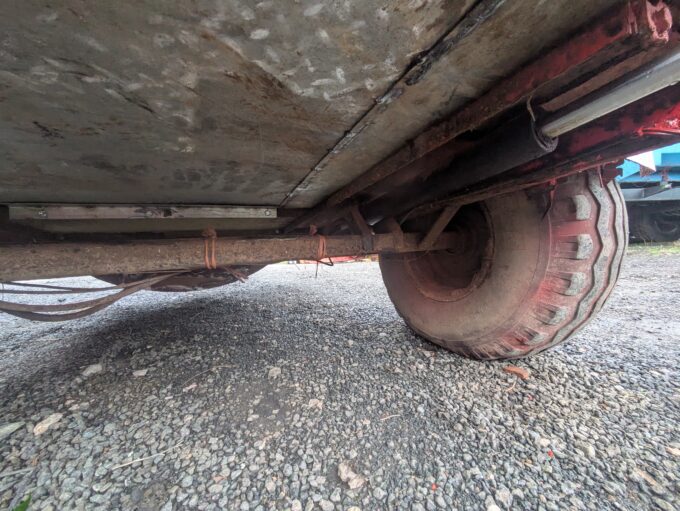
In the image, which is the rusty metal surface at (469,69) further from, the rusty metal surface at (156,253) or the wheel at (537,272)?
the wheel at (537,272)

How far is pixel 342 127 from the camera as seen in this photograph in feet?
2.77

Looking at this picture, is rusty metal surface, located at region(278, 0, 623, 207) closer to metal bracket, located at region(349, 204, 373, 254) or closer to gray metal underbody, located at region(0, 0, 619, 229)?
gray metal underbody, located at region(0, 0, 619, 229)

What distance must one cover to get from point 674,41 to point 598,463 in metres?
1.17

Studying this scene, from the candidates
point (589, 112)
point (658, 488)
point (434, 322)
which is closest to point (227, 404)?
point (434, 322)

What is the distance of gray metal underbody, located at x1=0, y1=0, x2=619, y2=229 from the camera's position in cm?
47

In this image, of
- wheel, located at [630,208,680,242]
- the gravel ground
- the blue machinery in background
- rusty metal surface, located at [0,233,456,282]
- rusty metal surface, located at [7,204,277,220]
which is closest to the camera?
the gravel ground

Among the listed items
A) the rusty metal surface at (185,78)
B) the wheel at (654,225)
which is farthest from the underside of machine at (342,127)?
the wheel at (654,225)

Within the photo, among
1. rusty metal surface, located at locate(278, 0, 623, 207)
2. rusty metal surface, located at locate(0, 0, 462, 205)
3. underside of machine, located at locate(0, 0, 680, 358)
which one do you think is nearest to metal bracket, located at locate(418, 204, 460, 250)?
underside of machine, located at locate(0, 0, 680, 358)

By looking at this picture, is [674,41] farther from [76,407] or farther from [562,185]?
[76,407]

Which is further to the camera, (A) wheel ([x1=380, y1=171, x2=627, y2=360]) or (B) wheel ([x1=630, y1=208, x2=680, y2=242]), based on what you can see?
(B) wheel ([x1=630, y1=208, x2=680, y2=242])

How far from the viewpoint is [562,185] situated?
122 cm

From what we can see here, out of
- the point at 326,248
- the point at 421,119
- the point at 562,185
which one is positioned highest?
the point at 421,119

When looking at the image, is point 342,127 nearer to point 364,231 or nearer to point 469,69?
point 469,69

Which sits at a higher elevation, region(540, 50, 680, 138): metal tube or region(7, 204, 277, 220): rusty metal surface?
region(540, 50, 680, 138): metal tube
